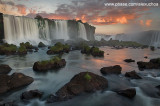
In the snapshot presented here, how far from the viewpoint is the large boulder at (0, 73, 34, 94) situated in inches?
440

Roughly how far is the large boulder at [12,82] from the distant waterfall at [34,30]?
4896 centimetres

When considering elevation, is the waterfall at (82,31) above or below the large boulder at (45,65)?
above

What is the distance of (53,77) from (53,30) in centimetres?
7589

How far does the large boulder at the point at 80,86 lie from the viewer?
→ 10.1m

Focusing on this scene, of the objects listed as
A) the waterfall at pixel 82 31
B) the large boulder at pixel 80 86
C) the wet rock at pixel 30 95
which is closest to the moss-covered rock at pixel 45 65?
the wet rock at pixel 30 95

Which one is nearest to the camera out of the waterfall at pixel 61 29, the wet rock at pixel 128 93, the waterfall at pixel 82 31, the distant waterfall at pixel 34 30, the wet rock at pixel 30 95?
the wet rock at pixel 30 95

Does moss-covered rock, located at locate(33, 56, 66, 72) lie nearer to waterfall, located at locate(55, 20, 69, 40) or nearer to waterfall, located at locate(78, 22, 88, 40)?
waterfall, located at locate(55, 20, 69, 40)

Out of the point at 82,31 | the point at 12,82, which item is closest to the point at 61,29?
the point at 82,31

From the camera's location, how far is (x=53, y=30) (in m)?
88.4

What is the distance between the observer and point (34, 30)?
72812mm

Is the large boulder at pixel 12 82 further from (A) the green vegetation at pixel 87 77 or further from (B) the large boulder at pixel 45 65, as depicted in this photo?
(A) the green vegetation at pixel 87 77

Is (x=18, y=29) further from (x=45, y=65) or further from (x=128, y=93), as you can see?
(x=128, y=93)

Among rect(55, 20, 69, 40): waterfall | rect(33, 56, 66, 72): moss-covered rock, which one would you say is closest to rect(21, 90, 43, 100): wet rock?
rect(33, 56, 66, 72): moss-covered rock

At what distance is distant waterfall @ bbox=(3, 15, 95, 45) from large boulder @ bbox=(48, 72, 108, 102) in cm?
5304
